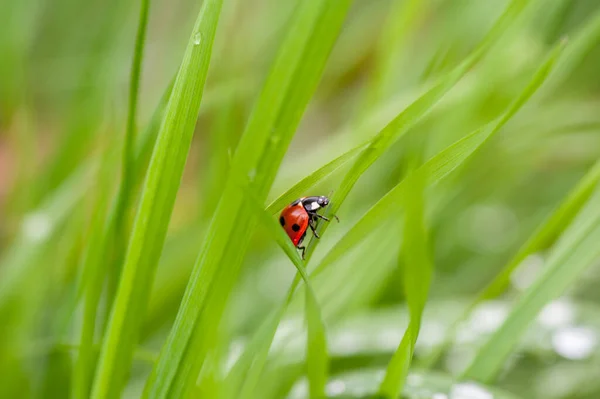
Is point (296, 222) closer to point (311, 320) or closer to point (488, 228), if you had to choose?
point (311, 320)

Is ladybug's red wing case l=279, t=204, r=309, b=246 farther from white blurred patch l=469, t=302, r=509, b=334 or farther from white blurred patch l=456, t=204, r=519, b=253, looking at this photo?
white blurred patch l=456, t=204, r=519, b=253

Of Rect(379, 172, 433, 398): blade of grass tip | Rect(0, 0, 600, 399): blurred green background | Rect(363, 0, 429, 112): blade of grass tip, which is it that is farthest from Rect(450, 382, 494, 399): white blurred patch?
Rect(363, 0, 429, 112): blade of grass tip

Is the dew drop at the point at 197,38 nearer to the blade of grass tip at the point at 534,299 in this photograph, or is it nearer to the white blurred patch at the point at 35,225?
the blade of grass tip at the point at 534,299

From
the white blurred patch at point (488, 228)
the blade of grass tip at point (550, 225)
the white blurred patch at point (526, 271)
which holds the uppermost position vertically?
the white blurred patch at point (488, 228)

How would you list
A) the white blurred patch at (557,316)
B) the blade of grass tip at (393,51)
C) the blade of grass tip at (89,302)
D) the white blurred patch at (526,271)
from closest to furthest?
the blade of grass tip at (89,302) < the white blurred patch at (557,316) < the blade of grass tip at (393,51) < the white blurred patch at (526,271)

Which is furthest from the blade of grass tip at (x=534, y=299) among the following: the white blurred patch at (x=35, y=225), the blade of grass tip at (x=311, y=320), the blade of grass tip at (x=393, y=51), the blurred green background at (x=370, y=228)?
the white blurred patch at (x=35, y=225)

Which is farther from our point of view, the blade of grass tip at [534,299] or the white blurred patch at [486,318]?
the white blurred patch at [486,318]

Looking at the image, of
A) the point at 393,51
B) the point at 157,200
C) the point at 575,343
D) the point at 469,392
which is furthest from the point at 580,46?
the point at 157,200

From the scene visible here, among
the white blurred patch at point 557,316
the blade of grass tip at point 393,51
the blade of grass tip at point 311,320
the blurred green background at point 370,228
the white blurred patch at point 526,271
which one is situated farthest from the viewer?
the white blurred patch at point 526,271

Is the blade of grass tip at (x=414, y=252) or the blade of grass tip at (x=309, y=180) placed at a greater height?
the blade of grass tip at (x=309, y=180)
